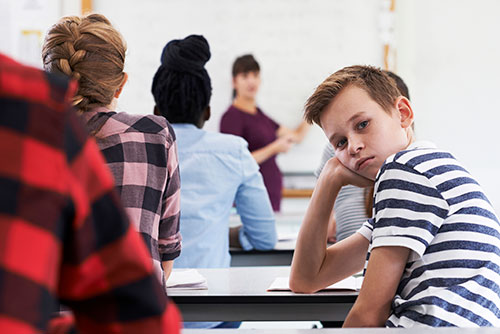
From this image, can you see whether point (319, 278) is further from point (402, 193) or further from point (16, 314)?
point (16, 314)

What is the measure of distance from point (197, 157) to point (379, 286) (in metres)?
1.24

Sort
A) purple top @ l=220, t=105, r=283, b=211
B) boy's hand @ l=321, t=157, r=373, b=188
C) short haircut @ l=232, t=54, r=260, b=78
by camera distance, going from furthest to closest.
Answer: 1. short haircut @ l=232, t=54, r=260, b=78
2. purple top @ l=220, t=105, r=283, b=211
3. boy's hand @ l=321, t=157, r=373, b=188

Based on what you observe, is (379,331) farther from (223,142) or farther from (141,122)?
(223,142)

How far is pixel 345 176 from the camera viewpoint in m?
1.55

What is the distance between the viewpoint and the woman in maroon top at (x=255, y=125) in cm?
424

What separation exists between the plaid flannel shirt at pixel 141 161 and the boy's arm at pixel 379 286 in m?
0.51

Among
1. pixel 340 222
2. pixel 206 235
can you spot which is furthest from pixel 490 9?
pixel 206 235

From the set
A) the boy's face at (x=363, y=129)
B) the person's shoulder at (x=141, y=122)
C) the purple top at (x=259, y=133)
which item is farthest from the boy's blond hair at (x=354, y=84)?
the purple top at (x=259, y=133)

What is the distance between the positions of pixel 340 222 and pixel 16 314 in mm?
2234

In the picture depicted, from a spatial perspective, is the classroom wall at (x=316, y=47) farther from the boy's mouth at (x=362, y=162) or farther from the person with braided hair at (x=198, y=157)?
the boy's mouth at (x=362, y=162)

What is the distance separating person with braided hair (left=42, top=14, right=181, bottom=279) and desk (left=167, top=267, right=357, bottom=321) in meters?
0.15

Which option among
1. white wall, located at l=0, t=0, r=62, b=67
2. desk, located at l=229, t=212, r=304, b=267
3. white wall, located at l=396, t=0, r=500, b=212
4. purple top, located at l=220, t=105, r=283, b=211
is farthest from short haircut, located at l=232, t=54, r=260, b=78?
desk, located at l=229, t=212, r=304, b=267

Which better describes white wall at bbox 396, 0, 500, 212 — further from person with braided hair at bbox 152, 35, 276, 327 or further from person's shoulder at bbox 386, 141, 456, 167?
person's shoulder at bbox 386, 141, 456, 167

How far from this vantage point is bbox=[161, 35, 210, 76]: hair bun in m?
2.28
